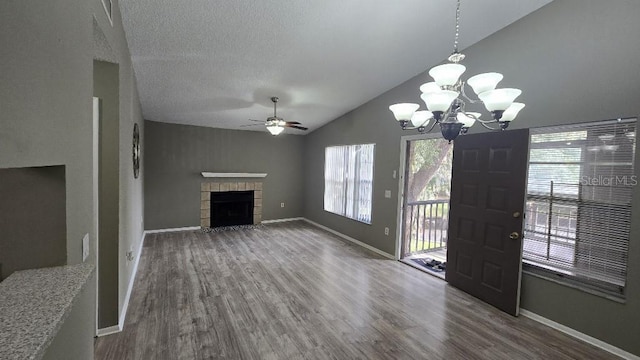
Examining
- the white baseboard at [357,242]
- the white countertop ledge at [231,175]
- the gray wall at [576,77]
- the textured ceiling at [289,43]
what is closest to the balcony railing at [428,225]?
the white baseboard at [357,242]

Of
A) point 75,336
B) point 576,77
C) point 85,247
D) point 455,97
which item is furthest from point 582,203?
point 85,247

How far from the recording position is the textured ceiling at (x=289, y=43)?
Result: 2674 millimetres

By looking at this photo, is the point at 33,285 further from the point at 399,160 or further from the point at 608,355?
the point at 399,160

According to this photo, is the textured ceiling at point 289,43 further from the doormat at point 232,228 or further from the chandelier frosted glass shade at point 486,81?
the doormat at point 232,228

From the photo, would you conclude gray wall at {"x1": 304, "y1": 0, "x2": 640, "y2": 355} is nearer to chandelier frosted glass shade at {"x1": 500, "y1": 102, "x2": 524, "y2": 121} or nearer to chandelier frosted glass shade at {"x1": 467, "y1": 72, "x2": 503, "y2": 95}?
chandelier frosted glass shade at {"x1": 500, "y1": 102, "x2": 524, "y2": 121}

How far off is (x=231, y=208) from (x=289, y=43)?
4.56 metres

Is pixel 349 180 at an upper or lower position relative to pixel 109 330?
upper

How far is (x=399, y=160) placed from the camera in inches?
181

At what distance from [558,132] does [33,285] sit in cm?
388

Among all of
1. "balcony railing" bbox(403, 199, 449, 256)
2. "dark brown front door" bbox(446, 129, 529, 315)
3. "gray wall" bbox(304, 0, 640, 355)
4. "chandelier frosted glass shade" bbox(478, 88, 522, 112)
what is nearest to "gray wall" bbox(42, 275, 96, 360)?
"chandelier frosted glass shade" bbox(478, 88, 522, 112)

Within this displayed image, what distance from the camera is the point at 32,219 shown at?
1.10m

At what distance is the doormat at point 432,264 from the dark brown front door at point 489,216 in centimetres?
54

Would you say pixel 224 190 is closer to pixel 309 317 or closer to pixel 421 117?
pixel 309 317

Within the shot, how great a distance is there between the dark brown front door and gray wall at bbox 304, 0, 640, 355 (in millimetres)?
197
